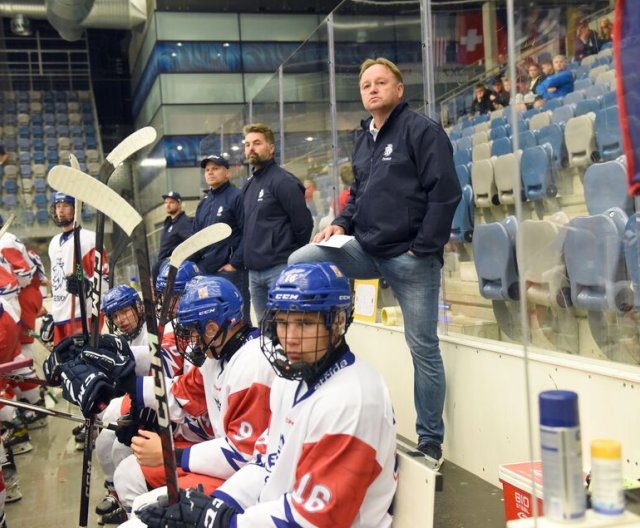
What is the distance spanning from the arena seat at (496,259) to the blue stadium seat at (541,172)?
176mm

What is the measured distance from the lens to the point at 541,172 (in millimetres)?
2016

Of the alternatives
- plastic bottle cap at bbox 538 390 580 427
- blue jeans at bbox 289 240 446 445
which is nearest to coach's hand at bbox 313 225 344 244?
blue jeans at bbox 289 240 446 445

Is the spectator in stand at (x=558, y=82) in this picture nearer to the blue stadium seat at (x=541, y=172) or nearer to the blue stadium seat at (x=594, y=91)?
the blue stadium seat at (x=594, y=91)

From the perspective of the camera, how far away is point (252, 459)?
5.75 ft

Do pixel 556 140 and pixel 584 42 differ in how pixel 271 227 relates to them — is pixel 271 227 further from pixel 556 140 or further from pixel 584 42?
pixel 584 42

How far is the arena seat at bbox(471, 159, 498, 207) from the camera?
2751 millimetres

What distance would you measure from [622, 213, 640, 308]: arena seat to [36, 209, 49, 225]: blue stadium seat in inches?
498

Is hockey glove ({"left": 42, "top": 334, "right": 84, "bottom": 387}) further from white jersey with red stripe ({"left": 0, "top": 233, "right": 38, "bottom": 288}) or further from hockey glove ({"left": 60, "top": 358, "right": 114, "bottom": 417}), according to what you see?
white jersey with red stripe ({"left": 0, "top": 233, "right": 38, "bottom": 288})

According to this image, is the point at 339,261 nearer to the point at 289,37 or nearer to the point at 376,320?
the point at 376,320

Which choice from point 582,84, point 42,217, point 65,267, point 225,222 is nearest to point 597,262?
point 582,84

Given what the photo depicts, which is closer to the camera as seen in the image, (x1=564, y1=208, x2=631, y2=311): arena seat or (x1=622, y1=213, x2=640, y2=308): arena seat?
(x1=622, y1=213, x2=640, y2=308): arena seat

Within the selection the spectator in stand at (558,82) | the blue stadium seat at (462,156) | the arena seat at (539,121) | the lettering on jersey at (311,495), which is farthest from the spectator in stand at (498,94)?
the lettering on jersey at (311,495)

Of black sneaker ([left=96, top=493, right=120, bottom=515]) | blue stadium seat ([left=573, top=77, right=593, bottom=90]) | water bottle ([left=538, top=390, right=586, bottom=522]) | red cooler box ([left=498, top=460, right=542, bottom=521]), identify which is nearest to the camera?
water bottle ([left=538, top=390, right=586, bottom=522])

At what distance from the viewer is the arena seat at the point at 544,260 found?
126 cm
